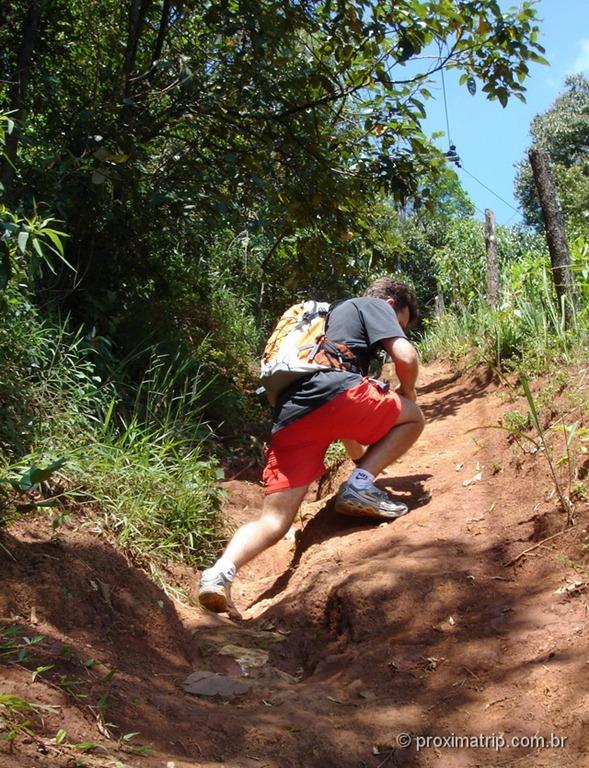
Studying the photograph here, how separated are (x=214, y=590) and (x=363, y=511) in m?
0.96

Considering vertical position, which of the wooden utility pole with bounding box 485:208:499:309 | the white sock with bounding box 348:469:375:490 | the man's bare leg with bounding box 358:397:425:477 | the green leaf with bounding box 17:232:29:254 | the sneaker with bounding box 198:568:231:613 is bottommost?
the sneaker with bounding box 198:568:231:613

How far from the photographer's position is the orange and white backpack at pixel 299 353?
172 inches

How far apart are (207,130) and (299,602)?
3.93 m

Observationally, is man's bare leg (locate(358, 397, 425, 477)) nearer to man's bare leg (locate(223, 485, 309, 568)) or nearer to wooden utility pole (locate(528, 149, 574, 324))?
man's bare leg (locate(223, 485, 309, 568))

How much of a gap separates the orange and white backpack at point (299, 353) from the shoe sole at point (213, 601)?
3.60 ft

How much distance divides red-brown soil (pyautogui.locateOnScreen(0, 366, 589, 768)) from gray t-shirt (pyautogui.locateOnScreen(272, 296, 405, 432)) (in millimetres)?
753

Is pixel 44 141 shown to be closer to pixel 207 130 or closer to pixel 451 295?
pixel 207 130

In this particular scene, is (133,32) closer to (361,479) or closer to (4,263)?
(4,263)

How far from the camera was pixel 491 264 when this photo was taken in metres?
9.36

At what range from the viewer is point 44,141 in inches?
245

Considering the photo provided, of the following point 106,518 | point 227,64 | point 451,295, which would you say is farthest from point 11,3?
point 451,295

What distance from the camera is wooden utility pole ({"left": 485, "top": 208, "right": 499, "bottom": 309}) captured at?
8717 millimetres

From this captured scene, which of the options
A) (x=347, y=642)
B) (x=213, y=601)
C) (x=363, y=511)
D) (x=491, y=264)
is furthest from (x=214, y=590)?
(x=491, y=264)

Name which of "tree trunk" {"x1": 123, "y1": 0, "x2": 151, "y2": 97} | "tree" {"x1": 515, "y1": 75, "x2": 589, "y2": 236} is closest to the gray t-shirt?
"tree trunk" {"x1": 123, "y1": 0, "x2": 151, "y2": 97}
